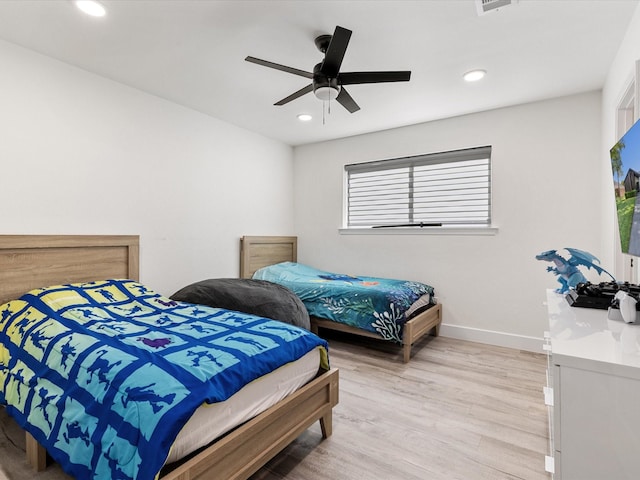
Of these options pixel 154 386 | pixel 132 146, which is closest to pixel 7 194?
pixel 132 146

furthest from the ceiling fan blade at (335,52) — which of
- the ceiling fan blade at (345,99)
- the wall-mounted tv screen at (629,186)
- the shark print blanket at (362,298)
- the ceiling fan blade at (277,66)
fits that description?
the shark print blanket at (362,298)

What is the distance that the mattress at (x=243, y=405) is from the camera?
3.76 ft

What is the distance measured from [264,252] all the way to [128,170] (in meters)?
1.85

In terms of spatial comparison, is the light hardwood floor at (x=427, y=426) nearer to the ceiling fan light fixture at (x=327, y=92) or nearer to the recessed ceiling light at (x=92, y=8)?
the ceiling fan light fixture at (x=327, y=92)

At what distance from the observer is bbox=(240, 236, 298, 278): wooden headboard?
155 inches

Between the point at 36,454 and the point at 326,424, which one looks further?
the point at 326,424

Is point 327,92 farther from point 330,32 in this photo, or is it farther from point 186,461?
point 186,461

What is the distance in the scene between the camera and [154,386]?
1.18 meters

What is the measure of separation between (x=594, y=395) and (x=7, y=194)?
3317 mm

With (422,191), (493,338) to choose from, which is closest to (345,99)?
(422,191)

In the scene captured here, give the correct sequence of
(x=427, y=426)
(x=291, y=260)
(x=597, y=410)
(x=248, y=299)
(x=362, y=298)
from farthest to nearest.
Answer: (x=291, y=260)
(x=362, y=298)
(x=248, y=299)
(x=427, y=426)
(x=597, y=410)

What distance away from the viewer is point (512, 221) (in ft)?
10.8

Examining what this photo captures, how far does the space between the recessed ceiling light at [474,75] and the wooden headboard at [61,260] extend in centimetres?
319

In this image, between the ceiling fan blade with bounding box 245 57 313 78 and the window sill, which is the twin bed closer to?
the ceiling fan blade with bounding box 245 57 313 78
